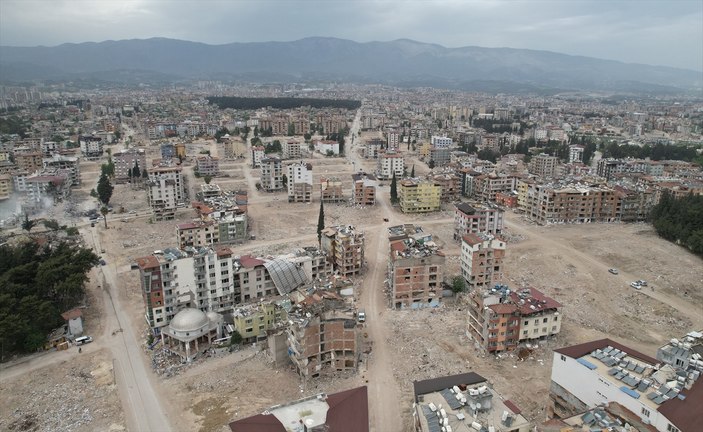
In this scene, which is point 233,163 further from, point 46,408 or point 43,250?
point 46,408

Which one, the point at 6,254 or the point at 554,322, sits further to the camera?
the point at 6,254

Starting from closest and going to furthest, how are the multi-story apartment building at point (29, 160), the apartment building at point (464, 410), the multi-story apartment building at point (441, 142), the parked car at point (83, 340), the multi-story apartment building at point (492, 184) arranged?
the apartment building at point (464, 410)
the parked car at point (83, 340)
the multi-story apartment building at point (492, 184)
the multi-story apartment building at point (29, 160)
the multi-story apartment building at point (441, 142)

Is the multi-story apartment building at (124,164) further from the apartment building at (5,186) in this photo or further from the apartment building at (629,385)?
the apartment building at (629,385)

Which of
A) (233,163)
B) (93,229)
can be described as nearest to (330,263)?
(93,229)

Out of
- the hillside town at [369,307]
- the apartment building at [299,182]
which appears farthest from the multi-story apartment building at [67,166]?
the apartment building at [299,182]

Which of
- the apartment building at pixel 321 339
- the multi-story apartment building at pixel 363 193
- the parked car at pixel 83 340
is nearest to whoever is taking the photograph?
the apartment building at pixel 321 339

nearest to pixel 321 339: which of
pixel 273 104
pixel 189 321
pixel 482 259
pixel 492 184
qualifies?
pixel 189 321
